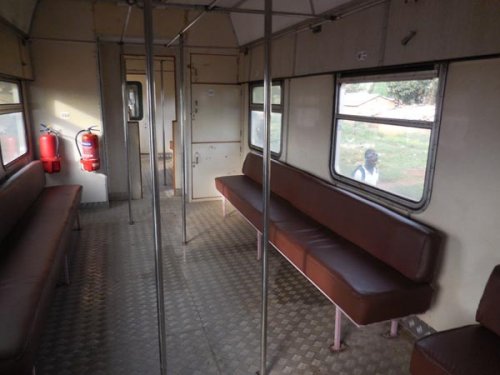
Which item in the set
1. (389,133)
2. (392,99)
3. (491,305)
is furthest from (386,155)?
(491,305)

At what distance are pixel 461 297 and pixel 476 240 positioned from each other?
1.36 feet

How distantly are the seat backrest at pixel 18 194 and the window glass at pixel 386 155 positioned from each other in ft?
10.1

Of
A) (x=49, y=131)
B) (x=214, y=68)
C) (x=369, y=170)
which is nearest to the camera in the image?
(x=369, y=170)

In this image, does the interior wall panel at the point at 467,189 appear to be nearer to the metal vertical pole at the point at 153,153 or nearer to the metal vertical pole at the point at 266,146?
the metal vertical pole at the point at 266,146

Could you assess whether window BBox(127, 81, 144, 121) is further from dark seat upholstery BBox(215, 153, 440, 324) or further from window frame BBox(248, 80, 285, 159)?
dark seat upholstery BBox(215, 153, 440, 324)

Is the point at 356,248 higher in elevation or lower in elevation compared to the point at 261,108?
lower

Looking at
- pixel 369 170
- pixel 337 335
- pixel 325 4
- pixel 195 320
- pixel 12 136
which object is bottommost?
pixel 195 320

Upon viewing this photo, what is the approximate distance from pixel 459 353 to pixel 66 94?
562 cm

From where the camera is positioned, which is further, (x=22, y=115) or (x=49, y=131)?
(x=49, y=131)

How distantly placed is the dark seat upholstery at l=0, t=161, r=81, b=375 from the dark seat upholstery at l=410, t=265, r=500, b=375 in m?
2.04

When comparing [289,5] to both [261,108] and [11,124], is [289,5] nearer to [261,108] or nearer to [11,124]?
[261,108]

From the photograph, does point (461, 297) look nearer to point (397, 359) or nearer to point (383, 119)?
point (397, 359)

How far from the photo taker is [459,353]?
76.7 inches

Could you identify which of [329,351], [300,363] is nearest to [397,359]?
[329,351]
